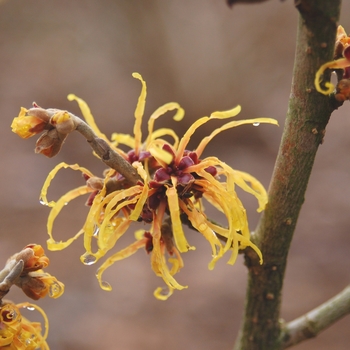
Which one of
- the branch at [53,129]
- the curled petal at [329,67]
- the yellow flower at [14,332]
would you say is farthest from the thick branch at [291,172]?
the yellow flower at [14,332]

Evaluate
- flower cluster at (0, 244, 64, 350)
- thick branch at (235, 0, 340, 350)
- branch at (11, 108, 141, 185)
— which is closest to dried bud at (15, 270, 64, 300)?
flower cluster at (0, 244, 64, 350)

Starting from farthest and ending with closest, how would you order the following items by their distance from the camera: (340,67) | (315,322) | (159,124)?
(159,124) → (315,322) → (340,67)

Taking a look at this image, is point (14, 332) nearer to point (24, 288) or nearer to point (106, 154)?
point (24, 288)

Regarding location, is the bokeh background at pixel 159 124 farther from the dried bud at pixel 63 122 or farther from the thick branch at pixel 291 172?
the dried bud at pixel 63 122

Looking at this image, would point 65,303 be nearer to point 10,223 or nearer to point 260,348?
point 10,223

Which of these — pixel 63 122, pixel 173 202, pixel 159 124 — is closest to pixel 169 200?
pixel 173 202

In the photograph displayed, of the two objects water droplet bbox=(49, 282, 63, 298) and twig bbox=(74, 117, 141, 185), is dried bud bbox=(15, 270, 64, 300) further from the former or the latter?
twig bbox=(74, 117, 141, 185)
